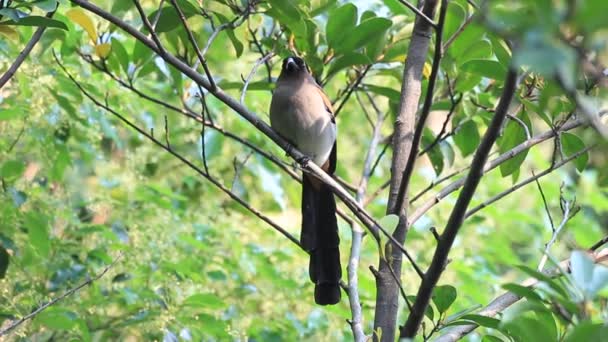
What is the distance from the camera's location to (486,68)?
7.18 ft

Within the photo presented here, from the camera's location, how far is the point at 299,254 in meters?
3.54

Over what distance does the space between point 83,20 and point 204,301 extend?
0.90m

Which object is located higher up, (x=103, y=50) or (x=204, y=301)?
(x=103, y=50)

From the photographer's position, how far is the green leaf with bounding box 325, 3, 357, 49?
2.47 m

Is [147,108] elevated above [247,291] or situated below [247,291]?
above

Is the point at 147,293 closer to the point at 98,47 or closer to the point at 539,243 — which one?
the point at 98,47

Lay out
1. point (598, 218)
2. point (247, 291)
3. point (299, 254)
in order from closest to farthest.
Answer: point (247, 291)
point (299, 254)
point (598, 218)

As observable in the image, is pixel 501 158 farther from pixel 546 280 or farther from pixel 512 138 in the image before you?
pixel 546 280

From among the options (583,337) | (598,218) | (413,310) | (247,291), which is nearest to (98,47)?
(247,291)

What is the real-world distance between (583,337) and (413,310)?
0.43 metres

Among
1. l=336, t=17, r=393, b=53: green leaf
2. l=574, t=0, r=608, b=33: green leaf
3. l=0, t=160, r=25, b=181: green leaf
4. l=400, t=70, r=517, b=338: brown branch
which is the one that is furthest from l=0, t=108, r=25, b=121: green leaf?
l=574, t=0, r=608, b=33: green leaf

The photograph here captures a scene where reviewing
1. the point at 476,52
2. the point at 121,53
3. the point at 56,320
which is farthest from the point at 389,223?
the point at 121,53

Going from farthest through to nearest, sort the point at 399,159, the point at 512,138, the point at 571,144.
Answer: the point at 512,138 < the point at 571,144 < the point at 399,159

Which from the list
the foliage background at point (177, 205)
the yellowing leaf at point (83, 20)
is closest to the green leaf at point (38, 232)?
the foliage background at point (177, 205)
